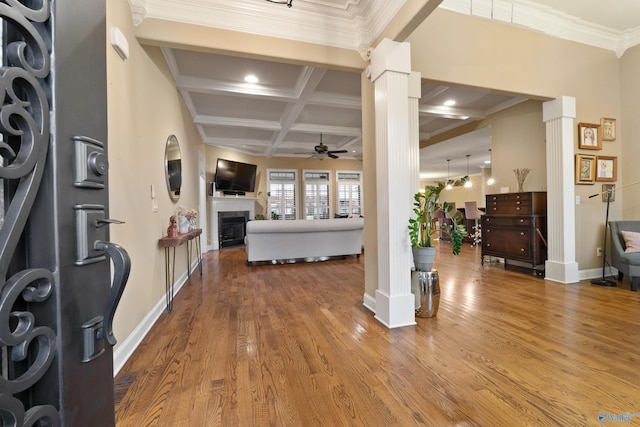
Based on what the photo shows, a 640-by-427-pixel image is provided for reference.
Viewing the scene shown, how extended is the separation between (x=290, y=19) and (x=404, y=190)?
1.86 metres

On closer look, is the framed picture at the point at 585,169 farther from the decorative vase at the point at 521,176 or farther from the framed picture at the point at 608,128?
the decorative vase at the point at 521,176

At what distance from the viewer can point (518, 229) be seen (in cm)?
418

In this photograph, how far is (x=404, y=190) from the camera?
94.5 inches

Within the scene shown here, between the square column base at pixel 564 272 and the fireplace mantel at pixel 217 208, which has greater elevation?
the fireplace mantel at pixel 217 208

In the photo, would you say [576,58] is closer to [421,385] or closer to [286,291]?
[421,385]

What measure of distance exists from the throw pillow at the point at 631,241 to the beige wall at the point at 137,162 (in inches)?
209

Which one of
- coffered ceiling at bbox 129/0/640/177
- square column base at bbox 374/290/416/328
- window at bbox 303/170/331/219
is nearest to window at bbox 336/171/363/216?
window at bbox 303/170/331/219

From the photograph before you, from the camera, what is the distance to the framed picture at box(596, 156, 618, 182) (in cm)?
377

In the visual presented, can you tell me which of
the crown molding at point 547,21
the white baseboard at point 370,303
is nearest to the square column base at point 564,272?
the white baseboard at point 370,303

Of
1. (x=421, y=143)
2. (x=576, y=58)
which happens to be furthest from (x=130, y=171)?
(x=421, y=143)

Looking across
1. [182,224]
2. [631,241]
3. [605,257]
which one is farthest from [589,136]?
[182,224]

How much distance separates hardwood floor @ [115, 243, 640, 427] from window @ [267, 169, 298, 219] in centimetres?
604

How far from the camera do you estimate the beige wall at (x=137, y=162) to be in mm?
1803

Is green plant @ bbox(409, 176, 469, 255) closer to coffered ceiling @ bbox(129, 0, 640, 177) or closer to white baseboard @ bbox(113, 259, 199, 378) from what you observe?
coffered ceiling @ bbox(129, 0, 640, 177)
